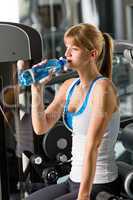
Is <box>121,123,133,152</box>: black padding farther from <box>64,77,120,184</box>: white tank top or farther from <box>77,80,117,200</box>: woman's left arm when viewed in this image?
<box>77,80,117,200</box>: woman's left arm

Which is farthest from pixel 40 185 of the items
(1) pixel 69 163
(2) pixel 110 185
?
(2) pixel 110 185

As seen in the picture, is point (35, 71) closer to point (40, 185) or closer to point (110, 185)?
point (110, 185)

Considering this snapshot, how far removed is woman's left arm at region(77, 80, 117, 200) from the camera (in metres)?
1.33

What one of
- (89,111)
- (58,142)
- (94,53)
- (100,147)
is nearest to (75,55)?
(94,53)

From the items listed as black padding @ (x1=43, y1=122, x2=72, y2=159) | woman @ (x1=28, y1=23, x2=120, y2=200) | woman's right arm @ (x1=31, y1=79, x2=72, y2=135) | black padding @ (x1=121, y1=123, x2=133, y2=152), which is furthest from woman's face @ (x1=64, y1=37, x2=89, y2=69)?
black padding @ (x1=121, y1=123, x2=133, y2=152)

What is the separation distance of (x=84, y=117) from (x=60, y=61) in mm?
211

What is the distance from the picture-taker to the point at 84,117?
139cm

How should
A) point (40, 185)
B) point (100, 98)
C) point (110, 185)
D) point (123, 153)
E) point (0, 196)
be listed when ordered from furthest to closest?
point (123, 153) → point (40, 185) → point (0, 196) → point (110, 185) → point (100, 98)

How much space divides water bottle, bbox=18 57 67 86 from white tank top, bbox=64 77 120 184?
0.10 meters

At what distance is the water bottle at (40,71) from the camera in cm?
137

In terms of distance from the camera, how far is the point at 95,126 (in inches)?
52.6

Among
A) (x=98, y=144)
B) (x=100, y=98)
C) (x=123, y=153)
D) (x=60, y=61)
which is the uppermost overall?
(x=60, y=61)

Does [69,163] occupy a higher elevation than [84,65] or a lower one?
lower

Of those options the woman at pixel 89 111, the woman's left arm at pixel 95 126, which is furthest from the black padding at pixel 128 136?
the woman's left arm at pixel 95 126
